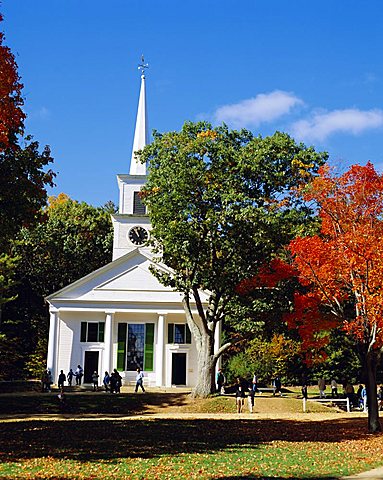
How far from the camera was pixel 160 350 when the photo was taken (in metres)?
39.8

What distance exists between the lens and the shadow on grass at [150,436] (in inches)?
624

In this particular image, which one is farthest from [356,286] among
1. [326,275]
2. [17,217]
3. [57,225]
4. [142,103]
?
[57,225]

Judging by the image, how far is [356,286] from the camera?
21.1 meters

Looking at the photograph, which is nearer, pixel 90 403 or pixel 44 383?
pixel 90 403

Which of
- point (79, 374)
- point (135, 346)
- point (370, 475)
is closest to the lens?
point (370, 475)

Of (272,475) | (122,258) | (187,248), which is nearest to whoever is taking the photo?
(272,475)

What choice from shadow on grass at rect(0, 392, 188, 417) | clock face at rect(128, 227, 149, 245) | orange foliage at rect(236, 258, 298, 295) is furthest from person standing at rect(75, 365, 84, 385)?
orange foliage at rect(236, 258, 298, 295)

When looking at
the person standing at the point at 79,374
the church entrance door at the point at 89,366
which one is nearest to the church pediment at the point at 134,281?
the church entrance door at the point at 89,366

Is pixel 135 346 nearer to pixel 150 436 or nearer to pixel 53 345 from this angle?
pixel 53 345

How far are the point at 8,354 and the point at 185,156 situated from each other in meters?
22.8

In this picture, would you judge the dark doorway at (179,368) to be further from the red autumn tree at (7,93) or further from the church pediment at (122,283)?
the red autumn tree at (7,93)

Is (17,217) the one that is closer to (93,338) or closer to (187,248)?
(187,248)

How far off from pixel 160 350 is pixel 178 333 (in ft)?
5.67

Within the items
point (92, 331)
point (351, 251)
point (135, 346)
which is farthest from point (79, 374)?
point (351, 251)
